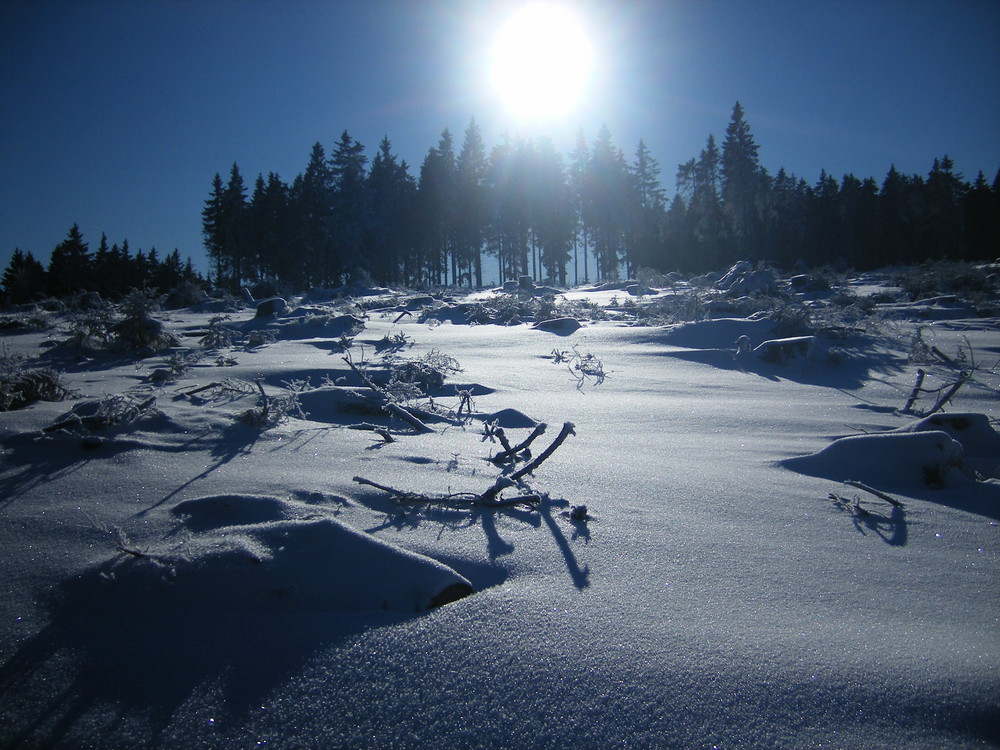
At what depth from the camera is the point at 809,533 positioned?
1.85 m

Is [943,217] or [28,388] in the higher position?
[943,217]

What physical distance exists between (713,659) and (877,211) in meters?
43.2

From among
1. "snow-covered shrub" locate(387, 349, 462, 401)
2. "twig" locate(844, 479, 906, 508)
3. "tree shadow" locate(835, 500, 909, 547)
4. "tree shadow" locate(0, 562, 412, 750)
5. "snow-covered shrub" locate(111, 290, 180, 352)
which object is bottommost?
"tree shadow" locate(835, 500, 909, 547)

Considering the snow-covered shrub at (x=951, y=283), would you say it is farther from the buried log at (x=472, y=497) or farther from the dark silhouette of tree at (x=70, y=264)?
the dark silhouette of tree at (x=70, y=264)

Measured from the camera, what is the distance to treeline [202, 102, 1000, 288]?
32.3m

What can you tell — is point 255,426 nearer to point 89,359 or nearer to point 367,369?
point 367,369

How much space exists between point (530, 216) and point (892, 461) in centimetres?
3402

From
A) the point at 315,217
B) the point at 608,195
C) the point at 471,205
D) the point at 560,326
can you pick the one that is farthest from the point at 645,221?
the point at 560,326

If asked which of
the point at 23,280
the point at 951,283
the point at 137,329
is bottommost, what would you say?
the point at 137,329

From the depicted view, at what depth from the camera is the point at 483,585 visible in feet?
4.86

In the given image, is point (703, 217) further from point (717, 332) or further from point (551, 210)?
point (717, 332)

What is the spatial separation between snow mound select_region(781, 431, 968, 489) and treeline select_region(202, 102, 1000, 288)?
102ft

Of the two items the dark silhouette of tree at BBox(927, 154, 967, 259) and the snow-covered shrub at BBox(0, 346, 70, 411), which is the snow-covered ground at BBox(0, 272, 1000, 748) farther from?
the dark silhouette of tree at BBox(927, 154, 967, 259)

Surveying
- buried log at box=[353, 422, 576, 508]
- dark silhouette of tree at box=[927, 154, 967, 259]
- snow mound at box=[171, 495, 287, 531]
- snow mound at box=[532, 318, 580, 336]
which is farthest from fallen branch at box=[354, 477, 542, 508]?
dark silhouette of tree at box=[927, 154, 967, 259]
